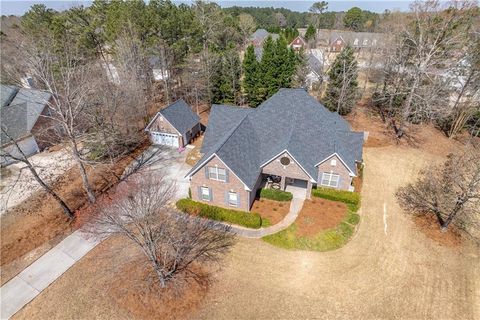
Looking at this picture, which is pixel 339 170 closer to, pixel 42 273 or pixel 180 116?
pixel 180 116

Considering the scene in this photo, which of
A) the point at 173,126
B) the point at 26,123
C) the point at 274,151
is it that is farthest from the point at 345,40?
the point at 26,123

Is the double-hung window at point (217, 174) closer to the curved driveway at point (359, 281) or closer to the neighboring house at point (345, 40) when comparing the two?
the curved driveway at point (359, 281)

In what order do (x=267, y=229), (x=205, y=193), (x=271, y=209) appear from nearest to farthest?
(x=267, y=229) < (x=271, y=209) < (x=205, y=193)

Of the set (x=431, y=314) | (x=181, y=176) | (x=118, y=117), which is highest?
(x=118, y=117)

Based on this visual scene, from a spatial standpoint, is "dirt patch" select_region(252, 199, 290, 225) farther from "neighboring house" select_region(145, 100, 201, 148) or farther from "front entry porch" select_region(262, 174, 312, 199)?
"neighboring house" select_region(145, 100, 201, 148)

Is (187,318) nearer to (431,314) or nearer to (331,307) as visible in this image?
(331,307)

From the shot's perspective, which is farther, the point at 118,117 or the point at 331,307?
the point at 118,117

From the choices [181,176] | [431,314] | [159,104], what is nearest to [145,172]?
[181,176]


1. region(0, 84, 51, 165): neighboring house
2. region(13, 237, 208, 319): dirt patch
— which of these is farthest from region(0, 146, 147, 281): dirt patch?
region(0, 84, 51, 165): neighboring house
